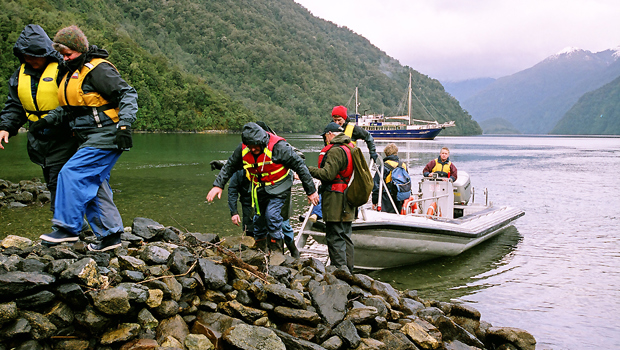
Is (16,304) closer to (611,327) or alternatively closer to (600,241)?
(611,327)

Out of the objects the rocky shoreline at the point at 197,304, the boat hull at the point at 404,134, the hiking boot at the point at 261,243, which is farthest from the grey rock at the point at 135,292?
the boat hull at the point at 404,134

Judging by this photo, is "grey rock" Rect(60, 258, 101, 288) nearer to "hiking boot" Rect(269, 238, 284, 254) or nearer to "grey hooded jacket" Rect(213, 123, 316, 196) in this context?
"grey hooded jacket" Rect(213, 123, 316, 196)

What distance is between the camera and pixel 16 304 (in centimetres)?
317

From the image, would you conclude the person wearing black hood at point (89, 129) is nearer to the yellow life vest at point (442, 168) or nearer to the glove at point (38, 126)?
the glove at point (38, 126)

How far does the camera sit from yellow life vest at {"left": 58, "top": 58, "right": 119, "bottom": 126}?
418 cm

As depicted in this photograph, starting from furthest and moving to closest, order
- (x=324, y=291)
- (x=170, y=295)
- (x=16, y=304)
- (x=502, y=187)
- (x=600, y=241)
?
1. (x=502, y=187)
2. (x=600, y=241)
3. (x=324, y=291)
4. (x=170, y=295)
5. (x=16, y=304)

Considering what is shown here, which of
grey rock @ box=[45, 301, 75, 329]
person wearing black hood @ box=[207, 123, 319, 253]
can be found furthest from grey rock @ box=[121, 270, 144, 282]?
person wearing black hood @ box=[207, 123, 319, 253]

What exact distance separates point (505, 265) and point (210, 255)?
719 cm

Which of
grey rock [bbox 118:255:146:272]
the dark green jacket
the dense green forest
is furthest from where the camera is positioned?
the dense green forest

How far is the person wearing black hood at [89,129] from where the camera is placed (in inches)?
161

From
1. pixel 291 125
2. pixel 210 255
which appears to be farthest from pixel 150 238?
pixel 291 125

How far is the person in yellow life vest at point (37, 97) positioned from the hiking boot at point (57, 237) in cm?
77

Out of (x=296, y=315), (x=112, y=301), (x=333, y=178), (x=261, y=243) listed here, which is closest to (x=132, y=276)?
(x=112, y=301)

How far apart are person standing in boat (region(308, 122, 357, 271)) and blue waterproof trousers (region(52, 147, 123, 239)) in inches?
99.2
